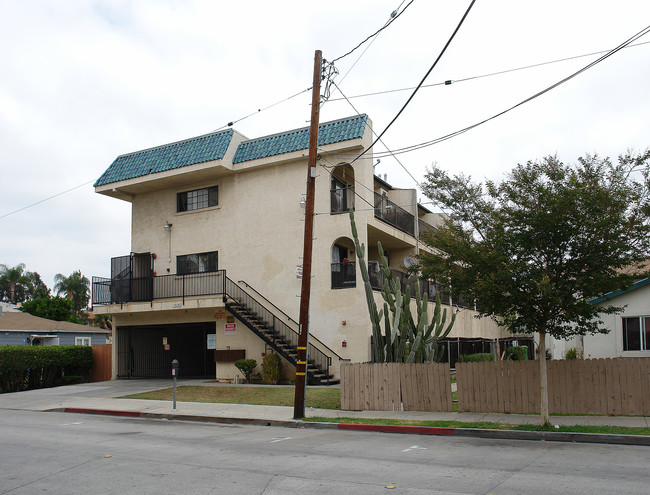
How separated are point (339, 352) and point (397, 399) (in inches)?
284

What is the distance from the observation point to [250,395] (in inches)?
733

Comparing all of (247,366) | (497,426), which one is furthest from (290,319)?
(497,426)

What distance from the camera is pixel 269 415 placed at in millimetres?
14727

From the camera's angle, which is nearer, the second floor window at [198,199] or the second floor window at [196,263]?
the second floor window at [196,263]

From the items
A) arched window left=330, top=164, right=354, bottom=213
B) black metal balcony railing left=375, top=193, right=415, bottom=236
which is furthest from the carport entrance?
black metal balcony railing left=375, top=193, right=415, bottom=236

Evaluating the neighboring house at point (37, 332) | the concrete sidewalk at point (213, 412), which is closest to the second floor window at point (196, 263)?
the concrete sidewalk at point (213, 412)

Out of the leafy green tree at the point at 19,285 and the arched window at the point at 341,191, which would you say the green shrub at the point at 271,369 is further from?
the leafy green tree at the point at 19,285

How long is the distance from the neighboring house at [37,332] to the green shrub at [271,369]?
20.4 meters

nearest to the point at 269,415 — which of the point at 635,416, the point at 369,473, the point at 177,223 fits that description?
the point at 369,473

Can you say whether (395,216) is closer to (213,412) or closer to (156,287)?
(156,287)

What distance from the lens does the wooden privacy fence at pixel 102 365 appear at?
2723cm

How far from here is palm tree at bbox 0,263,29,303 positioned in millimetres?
73750

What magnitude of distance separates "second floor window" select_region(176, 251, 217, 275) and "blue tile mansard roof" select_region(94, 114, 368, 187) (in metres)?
3.91

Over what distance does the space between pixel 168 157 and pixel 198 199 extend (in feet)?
7.30
